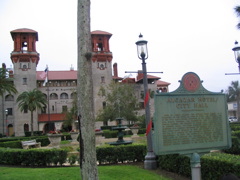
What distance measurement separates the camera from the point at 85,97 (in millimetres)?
4859

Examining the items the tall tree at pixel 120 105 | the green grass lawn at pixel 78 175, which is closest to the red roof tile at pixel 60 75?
the tall tree at pixel 120 105

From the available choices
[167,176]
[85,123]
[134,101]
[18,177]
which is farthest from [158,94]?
[134,101]

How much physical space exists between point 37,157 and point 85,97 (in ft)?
24.4

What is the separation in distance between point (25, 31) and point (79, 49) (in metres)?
48.8

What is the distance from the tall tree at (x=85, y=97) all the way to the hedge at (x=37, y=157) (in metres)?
6.75

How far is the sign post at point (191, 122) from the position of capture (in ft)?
19.2

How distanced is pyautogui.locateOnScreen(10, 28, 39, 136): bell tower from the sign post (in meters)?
46.8

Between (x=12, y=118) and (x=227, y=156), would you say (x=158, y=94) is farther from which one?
(x=12, y=118)

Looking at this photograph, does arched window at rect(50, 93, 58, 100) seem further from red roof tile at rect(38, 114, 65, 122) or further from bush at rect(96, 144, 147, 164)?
bush at rect(96, 144, 147, 164)

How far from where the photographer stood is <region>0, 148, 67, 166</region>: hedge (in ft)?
36.2

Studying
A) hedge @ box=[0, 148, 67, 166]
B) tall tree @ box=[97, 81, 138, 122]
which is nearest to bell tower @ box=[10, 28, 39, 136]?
tall tree @ box=[97, 81, 138, 122]

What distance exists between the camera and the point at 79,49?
5105 mm

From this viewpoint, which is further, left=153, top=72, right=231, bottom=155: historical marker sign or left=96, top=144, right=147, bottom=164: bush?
left=96, top=144, right=147, bottom=164: bush

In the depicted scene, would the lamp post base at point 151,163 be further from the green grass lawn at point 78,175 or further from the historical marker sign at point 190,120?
the historical marker sign at point 190,120
